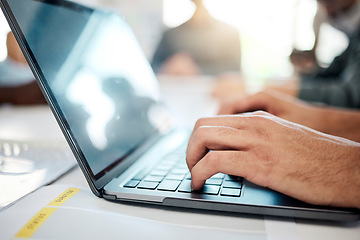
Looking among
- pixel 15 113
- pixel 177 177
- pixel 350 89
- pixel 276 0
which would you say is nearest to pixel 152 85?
pixel 177 177

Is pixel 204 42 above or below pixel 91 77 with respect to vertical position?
above

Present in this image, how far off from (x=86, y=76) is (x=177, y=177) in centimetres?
21

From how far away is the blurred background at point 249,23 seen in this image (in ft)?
8.61

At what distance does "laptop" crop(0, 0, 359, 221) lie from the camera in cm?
36

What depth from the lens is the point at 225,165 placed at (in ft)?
1.19

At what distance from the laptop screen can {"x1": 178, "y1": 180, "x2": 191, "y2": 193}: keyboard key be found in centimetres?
11

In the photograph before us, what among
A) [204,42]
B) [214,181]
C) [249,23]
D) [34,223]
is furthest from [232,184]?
[249,23]

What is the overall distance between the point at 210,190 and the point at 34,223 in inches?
7.8

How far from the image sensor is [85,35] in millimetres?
515

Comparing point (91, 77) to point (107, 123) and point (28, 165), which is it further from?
point (28, 165)

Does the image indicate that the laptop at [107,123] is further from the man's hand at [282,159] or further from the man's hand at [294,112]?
the man's hand at [294,112]

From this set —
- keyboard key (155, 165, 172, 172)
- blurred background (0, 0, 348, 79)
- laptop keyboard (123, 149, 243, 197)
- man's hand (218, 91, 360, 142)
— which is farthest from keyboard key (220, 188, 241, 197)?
blurred background (0, 0, 348, 79)

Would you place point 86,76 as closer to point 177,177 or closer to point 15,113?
point 177,177

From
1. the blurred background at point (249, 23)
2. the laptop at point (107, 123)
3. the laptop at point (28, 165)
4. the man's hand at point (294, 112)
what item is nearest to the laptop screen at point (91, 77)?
the laptop at point (107, 123)
